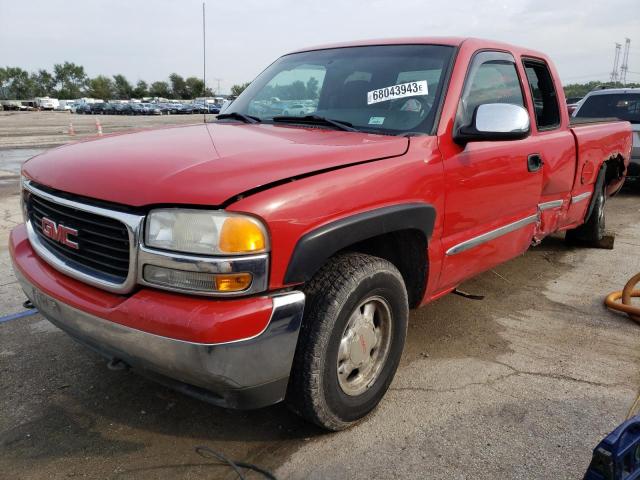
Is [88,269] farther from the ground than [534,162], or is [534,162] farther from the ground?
[534,162]

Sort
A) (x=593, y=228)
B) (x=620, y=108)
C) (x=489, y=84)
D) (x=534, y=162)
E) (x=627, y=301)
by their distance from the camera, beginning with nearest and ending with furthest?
(x=489, y=84) < (x=534, y=162) < (x=627, y=301) < (x=593, y=228) < (x=620, y=108)

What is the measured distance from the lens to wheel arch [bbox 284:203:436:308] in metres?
2.02

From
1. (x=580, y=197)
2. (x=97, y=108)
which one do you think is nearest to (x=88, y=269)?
(x=580, y=197)

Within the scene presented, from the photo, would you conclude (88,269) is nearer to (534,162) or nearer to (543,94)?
(534,162)

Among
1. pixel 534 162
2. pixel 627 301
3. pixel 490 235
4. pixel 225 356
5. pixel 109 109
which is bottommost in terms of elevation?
pixel 627 301

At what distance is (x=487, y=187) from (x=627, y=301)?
5.54ft

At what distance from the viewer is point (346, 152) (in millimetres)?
2301

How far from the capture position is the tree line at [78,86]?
112312 millimetres

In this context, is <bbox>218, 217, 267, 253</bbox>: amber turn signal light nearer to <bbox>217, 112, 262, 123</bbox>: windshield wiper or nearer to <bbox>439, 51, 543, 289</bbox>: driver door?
<bbox>439, 51, 543, 289</bbox>: driver door

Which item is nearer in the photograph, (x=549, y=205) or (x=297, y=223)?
(x=297, y=223)

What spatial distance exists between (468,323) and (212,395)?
222 cm

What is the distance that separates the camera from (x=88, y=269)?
219 centimetres

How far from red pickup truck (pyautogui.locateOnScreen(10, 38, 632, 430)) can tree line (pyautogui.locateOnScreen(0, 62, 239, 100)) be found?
365 ft

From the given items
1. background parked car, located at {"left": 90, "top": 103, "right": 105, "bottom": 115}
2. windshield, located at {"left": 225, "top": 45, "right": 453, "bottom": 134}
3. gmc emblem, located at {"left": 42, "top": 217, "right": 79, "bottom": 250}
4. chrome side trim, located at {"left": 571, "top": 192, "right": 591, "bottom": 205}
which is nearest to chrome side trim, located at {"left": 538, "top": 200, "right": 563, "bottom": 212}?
chrome side trim, located at {"left": 571, "top": 192, "right": 591, "bottom": 205}
